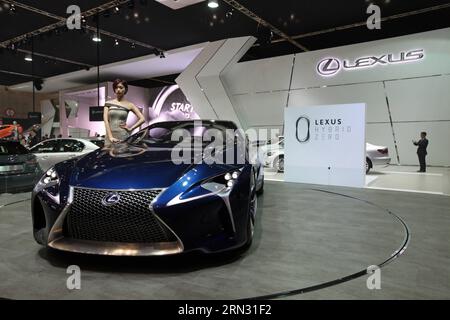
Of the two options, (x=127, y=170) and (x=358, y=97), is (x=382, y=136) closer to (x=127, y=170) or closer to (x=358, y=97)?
(x=358, y=97)

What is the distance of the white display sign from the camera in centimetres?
612

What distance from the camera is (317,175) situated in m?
6.58

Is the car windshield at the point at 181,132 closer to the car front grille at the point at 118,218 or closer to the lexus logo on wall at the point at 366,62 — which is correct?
the car front grille at the point at 118,218

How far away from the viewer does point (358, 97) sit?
10.9 metres

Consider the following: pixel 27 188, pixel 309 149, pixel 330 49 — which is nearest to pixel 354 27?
pixel 330 49

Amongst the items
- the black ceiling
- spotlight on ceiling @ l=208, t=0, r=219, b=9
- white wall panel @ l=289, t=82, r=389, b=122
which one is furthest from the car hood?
white wall panel @ l=289, t=82, r=389, b=122

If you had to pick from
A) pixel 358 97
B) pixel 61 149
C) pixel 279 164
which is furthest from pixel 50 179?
pixel 358 97

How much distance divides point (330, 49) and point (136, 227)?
35.0 ft

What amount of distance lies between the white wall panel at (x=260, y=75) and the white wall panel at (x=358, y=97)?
0.98 meters

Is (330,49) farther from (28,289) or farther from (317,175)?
(28,289)

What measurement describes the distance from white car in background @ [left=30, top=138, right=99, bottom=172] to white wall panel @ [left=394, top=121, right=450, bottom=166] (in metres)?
8.94

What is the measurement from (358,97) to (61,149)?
8731mm

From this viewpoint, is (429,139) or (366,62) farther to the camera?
(366,62)

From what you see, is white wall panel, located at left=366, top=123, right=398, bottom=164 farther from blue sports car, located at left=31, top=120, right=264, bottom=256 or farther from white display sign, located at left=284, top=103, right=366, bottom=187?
blue sports car, located at left=31, top=120, right=264, bottom=256
